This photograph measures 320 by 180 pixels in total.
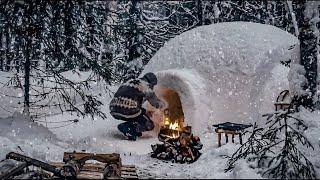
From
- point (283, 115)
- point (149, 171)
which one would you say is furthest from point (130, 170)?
point (283, 115)

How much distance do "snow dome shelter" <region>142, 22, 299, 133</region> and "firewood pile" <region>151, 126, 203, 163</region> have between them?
3.16m

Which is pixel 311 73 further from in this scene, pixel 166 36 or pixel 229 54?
pixel 166 36

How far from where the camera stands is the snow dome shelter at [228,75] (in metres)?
13.5

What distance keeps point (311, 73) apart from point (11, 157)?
19.2 feet

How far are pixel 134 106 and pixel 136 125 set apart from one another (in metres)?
0.71

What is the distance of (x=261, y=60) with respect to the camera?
14070 millimetres

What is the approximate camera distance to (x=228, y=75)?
14.2 m

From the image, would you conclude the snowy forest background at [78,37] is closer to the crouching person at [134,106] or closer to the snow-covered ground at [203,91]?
the crouching person at [134,106]

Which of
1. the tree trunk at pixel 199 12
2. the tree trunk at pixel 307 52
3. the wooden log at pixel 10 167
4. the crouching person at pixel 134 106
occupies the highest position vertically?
the tree trunk at pixel 199 12

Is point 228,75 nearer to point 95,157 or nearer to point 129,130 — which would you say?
point 129,130

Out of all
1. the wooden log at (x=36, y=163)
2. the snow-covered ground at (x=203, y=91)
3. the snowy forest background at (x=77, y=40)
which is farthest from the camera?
the snow-covered ground at (x=203, y=91)

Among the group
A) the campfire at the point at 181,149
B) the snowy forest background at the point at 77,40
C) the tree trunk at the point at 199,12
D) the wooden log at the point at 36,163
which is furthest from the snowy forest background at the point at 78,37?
the wooden log at the point at 36,163

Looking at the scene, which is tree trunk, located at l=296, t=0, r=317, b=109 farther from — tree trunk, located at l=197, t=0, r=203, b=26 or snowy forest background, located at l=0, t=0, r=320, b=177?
tree trunk, located at l=197, t=0, r=203, b=26

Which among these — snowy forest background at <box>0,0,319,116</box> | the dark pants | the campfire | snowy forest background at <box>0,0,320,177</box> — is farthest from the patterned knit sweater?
the campfire
